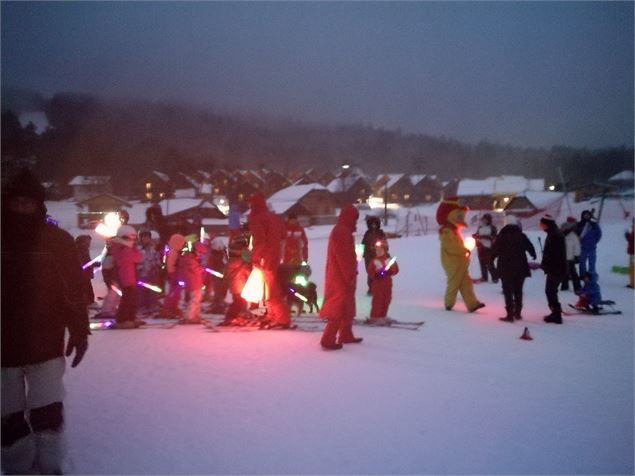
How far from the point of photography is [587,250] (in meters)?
12.0

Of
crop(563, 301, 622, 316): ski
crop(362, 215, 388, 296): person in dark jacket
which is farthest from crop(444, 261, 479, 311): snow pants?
crop(563, 301, 622, 316): ski

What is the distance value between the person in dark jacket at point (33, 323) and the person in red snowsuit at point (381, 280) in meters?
5.93

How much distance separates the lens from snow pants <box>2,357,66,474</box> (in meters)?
3.17

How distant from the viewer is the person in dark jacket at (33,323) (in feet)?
10.4

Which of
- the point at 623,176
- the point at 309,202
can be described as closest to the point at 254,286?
the point at 309,202

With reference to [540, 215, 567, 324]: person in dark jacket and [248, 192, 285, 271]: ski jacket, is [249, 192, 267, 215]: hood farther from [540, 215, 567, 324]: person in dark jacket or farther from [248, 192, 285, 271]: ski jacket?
[540, 215, 567, 324]: person in dark jacket

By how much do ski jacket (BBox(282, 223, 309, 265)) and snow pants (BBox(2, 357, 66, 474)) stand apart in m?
8.31

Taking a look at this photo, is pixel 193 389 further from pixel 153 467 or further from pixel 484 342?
pixel 484 342

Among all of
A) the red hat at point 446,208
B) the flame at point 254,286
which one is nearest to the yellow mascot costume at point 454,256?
the red hat at point 446,208

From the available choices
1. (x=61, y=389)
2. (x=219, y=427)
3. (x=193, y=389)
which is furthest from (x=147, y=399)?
(x=61, y=389)

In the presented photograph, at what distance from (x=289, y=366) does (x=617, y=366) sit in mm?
3989

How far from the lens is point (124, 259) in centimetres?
833

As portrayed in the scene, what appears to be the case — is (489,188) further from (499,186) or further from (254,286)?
(254,286)

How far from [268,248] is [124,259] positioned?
2.41 meters
